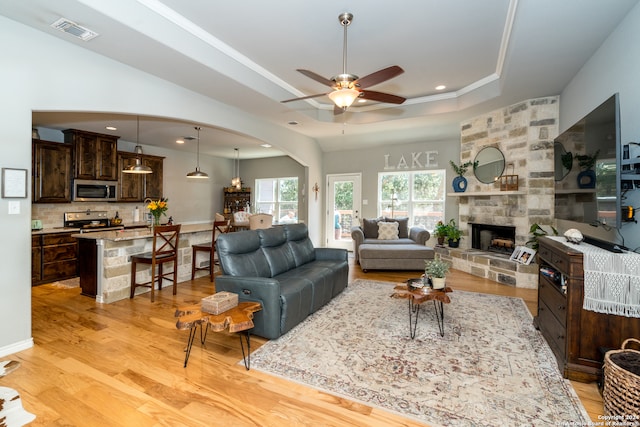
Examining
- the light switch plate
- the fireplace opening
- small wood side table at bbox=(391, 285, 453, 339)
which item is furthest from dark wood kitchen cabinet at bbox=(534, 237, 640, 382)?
the light switch plate

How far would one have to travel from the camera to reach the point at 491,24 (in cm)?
305

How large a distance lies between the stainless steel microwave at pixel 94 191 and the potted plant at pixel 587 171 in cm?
768

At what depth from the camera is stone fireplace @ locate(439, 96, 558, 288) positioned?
4.62m

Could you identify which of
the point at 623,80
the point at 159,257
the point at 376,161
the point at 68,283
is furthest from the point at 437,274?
the point at 68,283

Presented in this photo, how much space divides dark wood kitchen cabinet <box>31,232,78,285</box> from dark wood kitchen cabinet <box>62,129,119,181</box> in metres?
1.29

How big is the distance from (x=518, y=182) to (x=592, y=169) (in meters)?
2.46

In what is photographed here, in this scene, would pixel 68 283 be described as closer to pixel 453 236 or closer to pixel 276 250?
pixel 276 250

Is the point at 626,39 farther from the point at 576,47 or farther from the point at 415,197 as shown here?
the point at 415,197

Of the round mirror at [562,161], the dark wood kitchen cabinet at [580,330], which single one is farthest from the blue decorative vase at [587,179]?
the dark wood kitchen cabinet at [580,330]

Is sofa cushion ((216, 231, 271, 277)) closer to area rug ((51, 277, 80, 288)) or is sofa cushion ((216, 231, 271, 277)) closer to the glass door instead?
area rug ((51, 277, 80, 288))

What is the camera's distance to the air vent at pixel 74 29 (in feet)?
8.34

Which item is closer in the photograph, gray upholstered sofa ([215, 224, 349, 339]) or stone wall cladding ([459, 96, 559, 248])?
gray upholstered sofa ([215, 224, 349, 339])

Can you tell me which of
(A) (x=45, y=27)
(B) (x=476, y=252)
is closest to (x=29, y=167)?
(A) (x=45, y=27)

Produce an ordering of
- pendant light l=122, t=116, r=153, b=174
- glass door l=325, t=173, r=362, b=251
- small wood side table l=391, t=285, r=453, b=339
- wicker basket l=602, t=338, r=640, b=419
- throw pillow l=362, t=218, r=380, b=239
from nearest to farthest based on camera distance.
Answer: wicker basket l=602, t=338, r=640, b=419
small wood side table l=391, t=285, r=453, b=339
pendant light l=122, t=116, r=153, b=174
throw pillow l=362, t=218, r=380, b=239
glass door l=325, t=173, r=362, b=251
